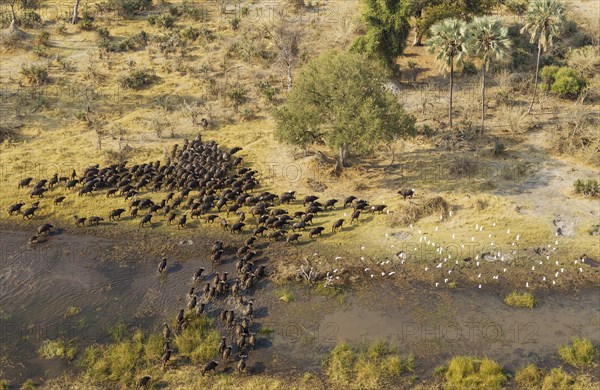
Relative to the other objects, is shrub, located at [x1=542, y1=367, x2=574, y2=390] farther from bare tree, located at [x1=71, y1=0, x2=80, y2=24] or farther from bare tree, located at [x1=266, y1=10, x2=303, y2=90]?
bare tree, located at [x1=71, y1=0, x2=80, y2=24]

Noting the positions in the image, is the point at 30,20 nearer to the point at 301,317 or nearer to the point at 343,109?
the point at 343,109

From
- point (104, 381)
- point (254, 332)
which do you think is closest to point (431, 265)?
point (254, 332)

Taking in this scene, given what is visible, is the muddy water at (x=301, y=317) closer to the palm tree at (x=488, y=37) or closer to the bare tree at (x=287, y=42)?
the palm tree at (x=488, y=37)

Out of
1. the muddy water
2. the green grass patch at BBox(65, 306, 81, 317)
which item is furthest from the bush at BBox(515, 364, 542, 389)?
the green grass patch at BBox(65, 306, 81, 317)

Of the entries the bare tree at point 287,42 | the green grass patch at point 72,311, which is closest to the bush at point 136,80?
the bare tree at point 287,42

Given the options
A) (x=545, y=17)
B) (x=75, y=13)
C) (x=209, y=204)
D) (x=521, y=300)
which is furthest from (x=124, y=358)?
(x=75, y=13)

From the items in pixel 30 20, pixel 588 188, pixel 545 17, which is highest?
pixel 30 20

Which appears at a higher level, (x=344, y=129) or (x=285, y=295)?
(x=344, y=129)
